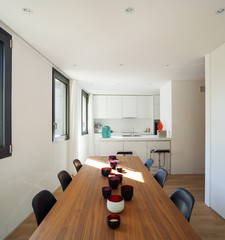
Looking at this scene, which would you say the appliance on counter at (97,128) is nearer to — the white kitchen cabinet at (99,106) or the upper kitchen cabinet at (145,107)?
the white kitchen cabinet at (99,106)

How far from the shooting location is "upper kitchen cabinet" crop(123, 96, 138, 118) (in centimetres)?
703

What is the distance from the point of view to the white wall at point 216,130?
2645 mm

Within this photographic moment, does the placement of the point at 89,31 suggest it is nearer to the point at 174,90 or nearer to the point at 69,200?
the point at 69,200

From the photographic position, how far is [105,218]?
115cm

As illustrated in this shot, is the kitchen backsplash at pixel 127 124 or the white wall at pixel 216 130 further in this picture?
the kitchen backsplash at pixel 127 124

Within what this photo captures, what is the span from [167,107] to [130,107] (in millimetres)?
2022

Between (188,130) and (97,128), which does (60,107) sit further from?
(188,130)

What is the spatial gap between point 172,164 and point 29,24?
445 cm

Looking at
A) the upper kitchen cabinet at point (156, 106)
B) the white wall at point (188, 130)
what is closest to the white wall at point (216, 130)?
the white wall at point (188, 130)

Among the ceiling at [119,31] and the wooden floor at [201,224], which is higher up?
the ceiling at [119,31]

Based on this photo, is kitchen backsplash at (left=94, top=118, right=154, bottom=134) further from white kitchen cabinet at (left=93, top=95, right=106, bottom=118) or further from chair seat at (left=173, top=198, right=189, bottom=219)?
chair seat at (left=173, top=198, right=189, bottom=219)

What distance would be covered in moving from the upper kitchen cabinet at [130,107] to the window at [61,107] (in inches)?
117

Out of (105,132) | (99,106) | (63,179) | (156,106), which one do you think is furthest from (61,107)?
(156,106)

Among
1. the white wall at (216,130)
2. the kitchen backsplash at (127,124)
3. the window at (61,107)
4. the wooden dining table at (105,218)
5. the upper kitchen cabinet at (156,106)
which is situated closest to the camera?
the wooden dining table at (105,218)
